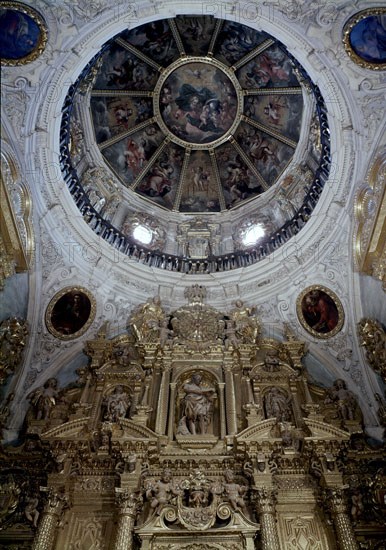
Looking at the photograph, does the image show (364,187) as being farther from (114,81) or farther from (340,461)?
(114,81)

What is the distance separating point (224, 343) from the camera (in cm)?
1374

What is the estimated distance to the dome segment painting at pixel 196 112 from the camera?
1608 cm

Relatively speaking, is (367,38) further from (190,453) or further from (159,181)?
(190,453)

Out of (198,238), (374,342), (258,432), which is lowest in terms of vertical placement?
(258,432)

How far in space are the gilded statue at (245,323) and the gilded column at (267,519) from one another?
192 inches

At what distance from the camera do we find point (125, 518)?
9.43 m

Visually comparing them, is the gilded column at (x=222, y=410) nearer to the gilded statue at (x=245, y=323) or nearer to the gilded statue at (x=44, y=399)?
the gilded statue at (x=245, y=323)

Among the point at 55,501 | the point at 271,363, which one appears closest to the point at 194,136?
the point at 271,363

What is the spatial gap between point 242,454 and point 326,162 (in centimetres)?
897

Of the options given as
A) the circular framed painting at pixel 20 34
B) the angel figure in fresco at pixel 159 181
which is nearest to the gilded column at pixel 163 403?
the angel figure in fresco at pixel 159 181

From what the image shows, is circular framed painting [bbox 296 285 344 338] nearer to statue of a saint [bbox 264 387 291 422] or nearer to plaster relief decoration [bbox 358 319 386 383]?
plaster relief decoration [bbox 358 319 386 383]

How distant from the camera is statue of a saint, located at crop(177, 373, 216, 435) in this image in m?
11.6

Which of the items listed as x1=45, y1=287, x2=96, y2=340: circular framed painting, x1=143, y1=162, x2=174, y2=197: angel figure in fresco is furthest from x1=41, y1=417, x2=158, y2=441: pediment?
x1=143, y1=162, x2=174, y2=197: angel figure in fresco

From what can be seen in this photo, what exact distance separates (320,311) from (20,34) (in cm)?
1138
